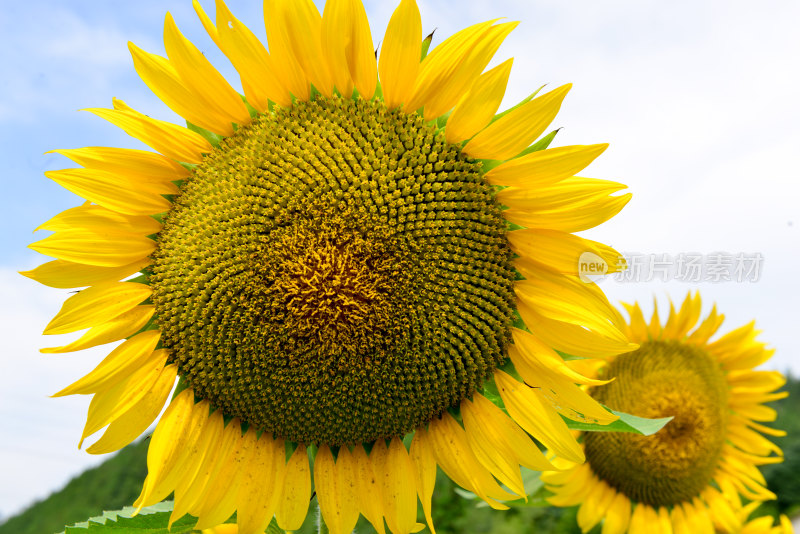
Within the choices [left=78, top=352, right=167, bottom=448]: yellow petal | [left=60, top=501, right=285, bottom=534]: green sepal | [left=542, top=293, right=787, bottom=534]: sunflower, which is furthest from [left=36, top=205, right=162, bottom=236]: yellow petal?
[left=542, top=293, right=787, bottom=534]: sunflower

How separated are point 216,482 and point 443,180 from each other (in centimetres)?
156

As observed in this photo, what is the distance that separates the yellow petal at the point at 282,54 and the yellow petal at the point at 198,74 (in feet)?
0.72

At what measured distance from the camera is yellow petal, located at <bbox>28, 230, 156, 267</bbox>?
99.1 inches

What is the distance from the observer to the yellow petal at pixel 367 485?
2688 mm

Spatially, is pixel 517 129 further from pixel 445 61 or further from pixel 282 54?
pixel 282 54

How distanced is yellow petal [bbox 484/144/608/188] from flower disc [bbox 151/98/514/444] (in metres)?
0.10

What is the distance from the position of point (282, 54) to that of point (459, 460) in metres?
1.76

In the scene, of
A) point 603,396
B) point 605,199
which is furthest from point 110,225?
point 603,396

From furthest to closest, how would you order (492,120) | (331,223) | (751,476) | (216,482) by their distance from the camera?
1. (751,476)
2. (216,482)
3. (492,120)
4. (331,223)

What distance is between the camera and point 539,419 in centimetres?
255

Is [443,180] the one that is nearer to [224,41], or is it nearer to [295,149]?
[295,149]

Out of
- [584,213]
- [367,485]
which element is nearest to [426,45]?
[584,213]

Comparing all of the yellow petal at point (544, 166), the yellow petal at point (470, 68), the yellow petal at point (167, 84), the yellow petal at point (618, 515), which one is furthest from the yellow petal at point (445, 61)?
the yellow petal at point (618, 515)

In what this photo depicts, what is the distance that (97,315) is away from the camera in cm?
256
